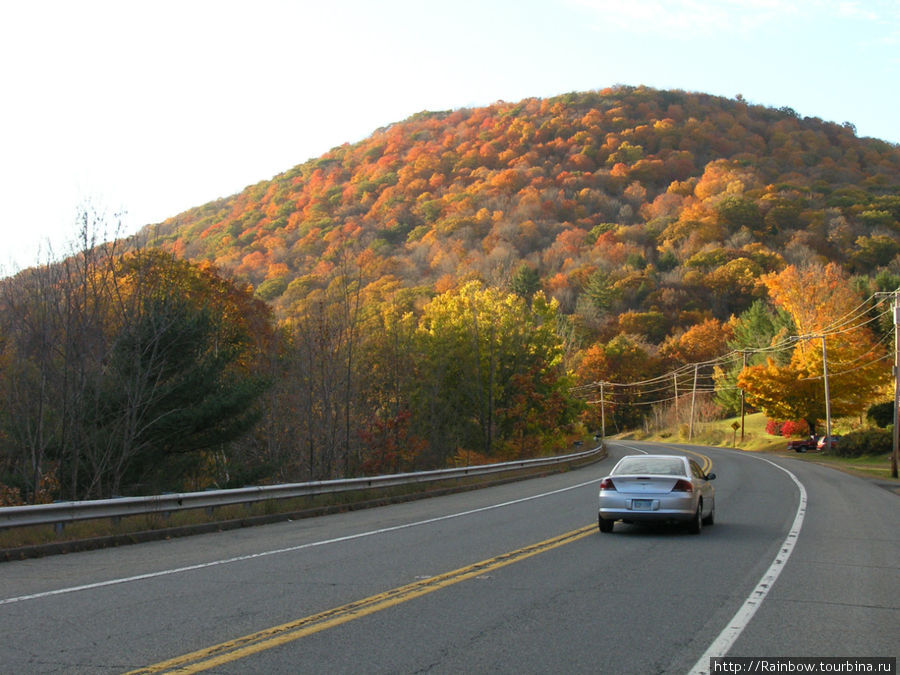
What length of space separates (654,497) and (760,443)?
64026mm

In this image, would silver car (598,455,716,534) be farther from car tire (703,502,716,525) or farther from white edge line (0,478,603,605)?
white edge line (0,478,603,605)

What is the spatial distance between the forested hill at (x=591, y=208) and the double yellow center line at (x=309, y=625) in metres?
66.7

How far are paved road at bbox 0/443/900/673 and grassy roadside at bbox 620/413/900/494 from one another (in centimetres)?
1985

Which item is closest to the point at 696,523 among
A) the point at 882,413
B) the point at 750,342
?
the point at 882,413

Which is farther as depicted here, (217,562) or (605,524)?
(605,524)

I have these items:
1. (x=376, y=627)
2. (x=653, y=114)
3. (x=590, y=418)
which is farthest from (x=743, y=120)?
(x=376, y=627)

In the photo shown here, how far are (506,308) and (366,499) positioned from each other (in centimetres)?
3370

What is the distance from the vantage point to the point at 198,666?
5.83m

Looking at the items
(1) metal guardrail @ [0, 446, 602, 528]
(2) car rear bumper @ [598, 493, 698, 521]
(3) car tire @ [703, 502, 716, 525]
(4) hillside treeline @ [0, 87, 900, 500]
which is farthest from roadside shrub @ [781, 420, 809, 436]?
(2) car rear bumper @ [598, 493, 698, 521]

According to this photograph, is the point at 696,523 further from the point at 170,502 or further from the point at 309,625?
the point at 170,502

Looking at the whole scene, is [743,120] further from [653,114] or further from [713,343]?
[713,343]

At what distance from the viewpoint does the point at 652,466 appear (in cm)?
1462

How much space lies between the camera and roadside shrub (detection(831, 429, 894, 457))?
50.3 metres

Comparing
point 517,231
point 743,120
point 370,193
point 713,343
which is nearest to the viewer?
point 713,343
